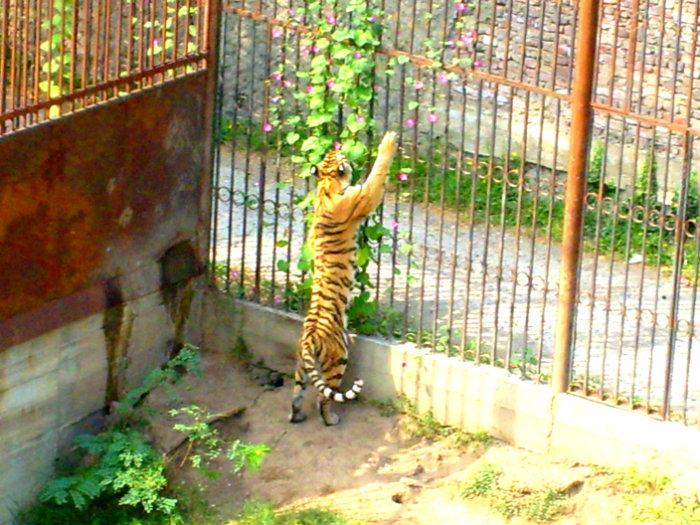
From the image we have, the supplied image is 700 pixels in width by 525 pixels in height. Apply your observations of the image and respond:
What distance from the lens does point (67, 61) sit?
8.86m

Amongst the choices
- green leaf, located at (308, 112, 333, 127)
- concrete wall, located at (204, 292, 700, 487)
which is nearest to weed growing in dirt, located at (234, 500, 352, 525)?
concrete wall, located at (204, 292, 700, 487)

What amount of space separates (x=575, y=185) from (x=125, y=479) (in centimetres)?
312

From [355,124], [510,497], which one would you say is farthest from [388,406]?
[355,124]

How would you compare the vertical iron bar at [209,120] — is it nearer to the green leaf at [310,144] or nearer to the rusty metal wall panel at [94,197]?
the rusty metal wall panel at [94,197]

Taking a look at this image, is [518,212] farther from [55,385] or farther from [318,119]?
[55,385]

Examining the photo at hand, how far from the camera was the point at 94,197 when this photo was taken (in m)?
8.84

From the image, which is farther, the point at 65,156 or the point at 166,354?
the point at 166,354

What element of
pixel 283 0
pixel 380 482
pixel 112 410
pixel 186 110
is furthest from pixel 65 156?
pixel 283 0

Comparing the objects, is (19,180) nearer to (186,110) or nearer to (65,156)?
(65,156)

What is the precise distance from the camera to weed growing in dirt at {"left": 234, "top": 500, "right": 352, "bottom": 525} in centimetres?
833

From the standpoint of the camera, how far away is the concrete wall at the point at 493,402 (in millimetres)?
8086

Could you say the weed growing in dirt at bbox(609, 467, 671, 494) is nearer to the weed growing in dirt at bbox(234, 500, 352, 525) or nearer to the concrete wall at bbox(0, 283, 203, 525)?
the weed growing in dirt at bbox(234, 500, 352, 525)

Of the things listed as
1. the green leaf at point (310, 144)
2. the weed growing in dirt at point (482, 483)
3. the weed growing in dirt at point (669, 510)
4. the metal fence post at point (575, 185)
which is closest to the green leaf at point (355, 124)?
the green leaf at point (310, 144)

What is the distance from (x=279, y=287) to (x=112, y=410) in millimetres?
1395
